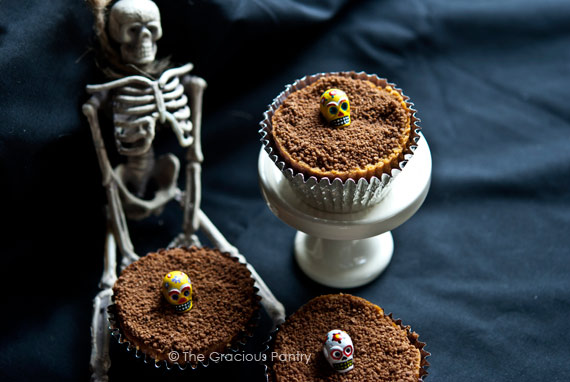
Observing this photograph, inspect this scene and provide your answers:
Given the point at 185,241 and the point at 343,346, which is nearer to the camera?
the point at 343,346

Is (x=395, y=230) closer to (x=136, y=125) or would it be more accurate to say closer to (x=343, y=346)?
(x=343, y=346)

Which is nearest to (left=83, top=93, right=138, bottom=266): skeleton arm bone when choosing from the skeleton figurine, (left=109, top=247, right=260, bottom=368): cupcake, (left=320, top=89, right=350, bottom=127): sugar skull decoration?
the skeleton figurine

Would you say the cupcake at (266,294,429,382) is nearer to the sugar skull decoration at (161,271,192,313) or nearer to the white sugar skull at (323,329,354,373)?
the white sugar skull at (323,329,354,373)

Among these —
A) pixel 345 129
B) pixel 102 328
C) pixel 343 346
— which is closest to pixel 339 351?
pixel 343 346

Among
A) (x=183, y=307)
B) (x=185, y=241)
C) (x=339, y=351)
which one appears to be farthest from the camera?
(x=185, y=241)

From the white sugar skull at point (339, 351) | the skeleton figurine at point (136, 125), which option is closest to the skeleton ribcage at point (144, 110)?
the skeleton figurine at point (136, 125)

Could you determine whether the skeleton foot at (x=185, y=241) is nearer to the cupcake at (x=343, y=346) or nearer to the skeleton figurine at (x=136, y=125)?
the skeleton figurine at (x=136, y=125)

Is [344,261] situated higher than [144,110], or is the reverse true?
[144,110]
